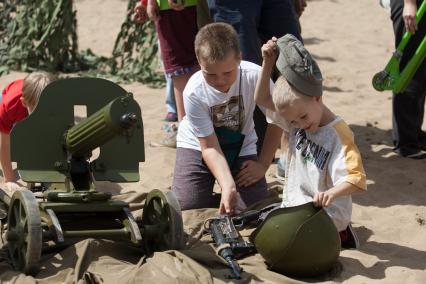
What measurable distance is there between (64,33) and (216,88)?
447 cm

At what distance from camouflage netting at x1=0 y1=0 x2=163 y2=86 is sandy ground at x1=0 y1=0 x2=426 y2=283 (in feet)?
1.26

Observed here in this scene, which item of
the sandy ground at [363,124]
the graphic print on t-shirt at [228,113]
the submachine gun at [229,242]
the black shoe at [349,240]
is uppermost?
the graphic print on t-shirt at [228,113]

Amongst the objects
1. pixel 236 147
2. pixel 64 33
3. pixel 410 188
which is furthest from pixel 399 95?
pixel 64 33

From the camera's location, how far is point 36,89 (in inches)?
186

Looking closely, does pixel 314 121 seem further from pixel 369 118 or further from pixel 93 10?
pixel 93 10

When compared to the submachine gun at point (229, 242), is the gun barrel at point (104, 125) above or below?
above

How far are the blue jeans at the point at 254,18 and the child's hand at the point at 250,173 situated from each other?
0.76 m

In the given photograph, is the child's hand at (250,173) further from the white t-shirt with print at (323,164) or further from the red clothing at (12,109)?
the red clothing at (12,109)

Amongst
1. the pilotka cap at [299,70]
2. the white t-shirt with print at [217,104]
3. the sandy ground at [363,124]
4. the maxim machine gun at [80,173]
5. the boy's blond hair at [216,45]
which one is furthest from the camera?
the white t-shirt with print at [217,104]

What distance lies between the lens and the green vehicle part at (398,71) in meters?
5.44

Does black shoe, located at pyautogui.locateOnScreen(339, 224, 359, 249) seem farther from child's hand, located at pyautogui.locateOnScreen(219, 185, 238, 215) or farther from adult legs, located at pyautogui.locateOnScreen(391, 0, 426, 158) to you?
adult legs, located at pyautogui.locateOnScreen(391, 0, 426, 158)

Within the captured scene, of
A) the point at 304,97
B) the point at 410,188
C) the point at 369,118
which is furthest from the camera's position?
the point at 369,118

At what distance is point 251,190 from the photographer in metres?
4.77

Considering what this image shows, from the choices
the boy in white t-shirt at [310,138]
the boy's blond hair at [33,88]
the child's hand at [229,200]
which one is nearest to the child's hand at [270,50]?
the boy in white t-shirt at [310,138]
